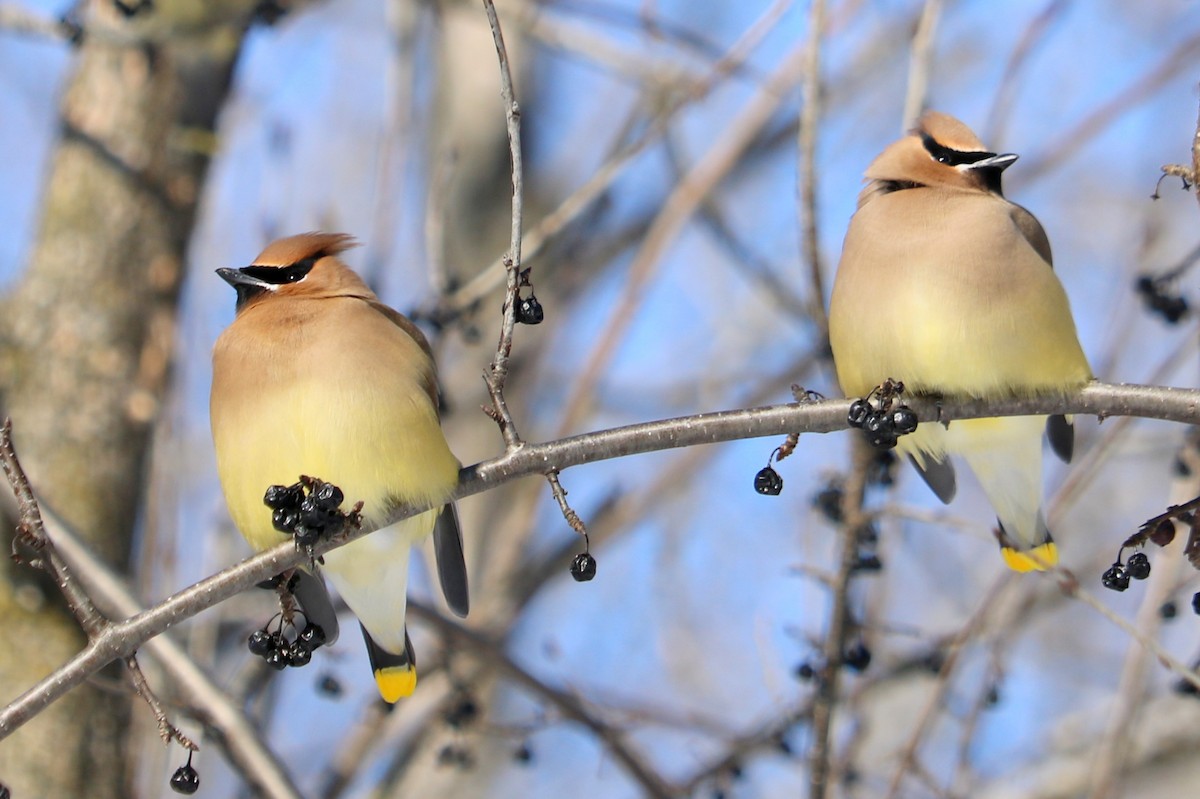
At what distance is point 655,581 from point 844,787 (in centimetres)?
430

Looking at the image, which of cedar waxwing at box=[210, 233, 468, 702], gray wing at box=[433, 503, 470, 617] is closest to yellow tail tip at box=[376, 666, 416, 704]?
cedar waxwing at box=[210, 233, 468, 702]

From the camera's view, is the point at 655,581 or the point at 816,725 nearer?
the point at 816,725

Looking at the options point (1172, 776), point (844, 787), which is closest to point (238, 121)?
point (844, 787)

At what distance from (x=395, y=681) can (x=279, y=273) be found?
1.21 m

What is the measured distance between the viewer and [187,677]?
12.9 feet

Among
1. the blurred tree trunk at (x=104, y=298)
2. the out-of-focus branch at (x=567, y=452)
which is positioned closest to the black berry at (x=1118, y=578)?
the out-of-focus branch at (x=567, y=452)

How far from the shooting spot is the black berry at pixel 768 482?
119 inches

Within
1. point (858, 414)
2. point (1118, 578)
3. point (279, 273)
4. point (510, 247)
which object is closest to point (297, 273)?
point (279, 273)

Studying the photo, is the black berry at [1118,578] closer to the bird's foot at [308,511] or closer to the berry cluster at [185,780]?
the bird's foot at [308,511]

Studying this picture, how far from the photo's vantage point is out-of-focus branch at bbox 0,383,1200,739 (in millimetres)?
2705

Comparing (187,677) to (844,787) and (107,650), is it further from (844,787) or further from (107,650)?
(844,787)

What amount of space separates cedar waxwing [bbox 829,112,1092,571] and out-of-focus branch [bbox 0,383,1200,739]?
33 centimetres

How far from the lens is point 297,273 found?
3996 mm

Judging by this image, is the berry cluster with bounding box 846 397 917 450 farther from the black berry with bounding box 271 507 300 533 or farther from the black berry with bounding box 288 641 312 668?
the black berry with bounding box 288 641 312 668
